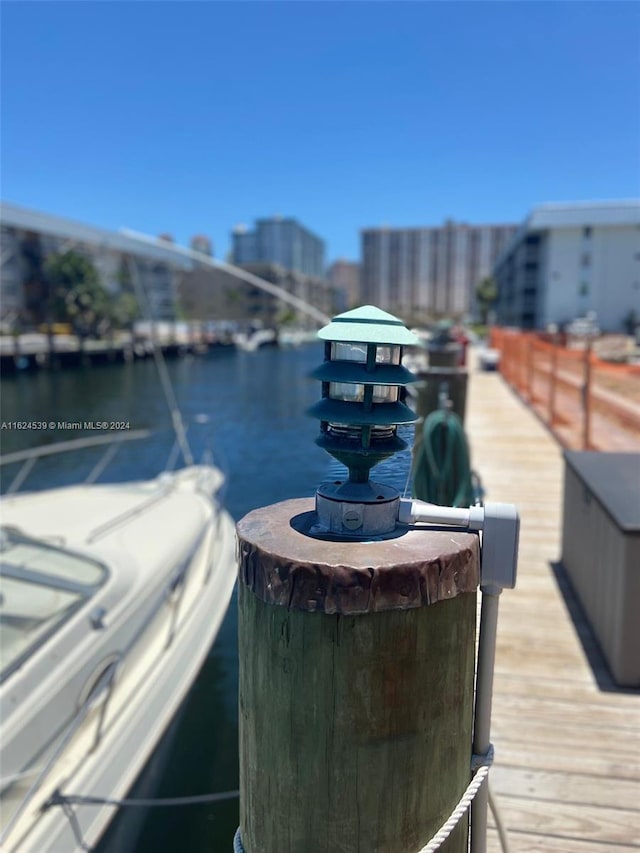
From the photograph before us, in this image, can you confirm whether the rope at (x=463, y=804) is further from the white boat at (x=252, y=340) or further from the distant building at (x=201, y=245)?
the white boat at (x=252, y=340)

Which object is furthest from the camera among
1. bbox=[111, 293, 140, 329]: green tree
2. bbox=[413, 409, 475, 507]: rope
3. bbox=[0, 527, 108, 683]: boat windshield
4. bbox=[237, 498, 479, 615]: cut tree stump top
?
bbox=[111, 293, 140, 329]: green tree

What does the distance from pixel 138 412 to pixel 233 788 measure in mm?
24905

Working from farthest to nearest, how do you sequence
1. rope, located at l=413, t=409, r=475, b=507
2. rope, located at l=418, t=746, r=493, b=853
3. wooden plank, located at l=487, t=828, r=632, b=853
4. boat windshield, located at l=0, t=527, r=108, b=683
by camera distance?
rope, located at l=413, t=409, r=475, b=507 < boat windshield, located at l=0, t=527, r=108, b=683 < wooden plank, located at l=487, t=828, r=632, b=853 < rope, located at l=418, t=746, r=493, b=853

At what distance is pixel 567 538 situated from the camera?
5238mm

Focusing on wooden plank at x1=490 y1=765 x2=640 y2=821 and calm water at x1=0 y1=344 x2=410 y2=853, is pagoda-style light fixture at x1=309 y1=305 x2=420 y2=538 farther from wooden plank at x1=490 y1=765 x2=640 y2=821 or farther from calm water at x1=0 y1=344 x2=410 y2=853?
wooden plank at x1=490 y1=765 x2=640 y2=821

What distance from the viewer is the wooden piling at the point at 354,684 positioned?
138 cm

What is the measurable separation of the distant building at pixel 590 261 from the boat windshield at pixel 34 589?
7192 centimetres

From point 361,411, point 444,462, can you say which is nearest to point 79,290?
point 444,462

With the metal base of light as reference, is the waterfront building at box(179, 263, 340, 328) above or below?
above

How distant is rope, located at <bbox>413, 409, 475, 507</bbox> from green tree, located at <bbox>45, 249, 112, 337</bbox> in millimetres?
59382

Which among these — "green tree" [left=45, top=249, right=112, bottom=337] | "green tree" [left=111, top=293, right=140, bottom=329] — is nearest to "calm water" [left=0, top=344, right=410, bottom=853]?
"green tree" [left=111, top=293, right=140, bottom=329]

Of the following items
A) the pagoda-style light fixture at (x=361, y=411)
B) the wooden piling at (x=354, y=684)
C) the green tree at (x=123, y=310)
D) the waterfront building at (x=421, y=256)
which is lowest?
the wooden piling at (x=354, y=684)

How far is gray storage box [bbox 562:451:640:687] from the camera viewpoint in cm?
358

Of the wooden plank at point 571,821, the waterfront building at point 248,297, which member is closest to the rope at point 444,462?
the wooden plank at point 571,821
